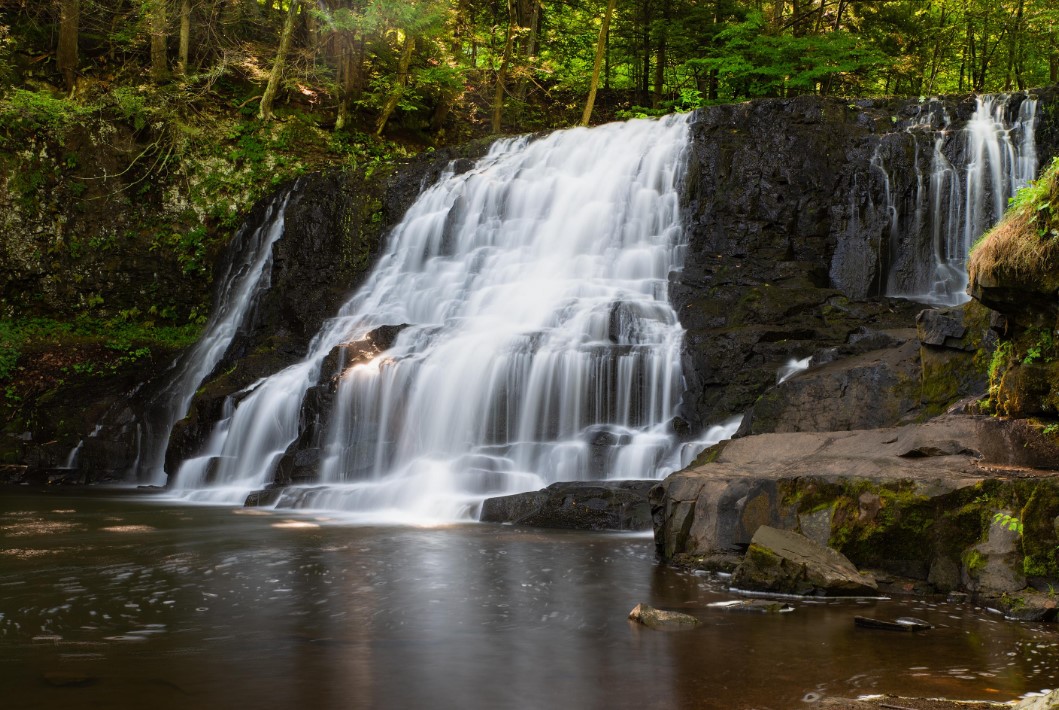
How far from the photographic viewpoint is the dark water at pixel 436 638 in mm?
4215

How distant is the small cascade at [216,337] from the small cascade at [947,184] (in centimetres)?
1269

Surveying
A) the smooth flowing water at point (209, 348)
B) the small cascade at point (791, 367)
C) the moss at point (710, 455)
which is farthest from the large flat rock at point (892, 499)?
the smooth flowing water at point (209, 348)

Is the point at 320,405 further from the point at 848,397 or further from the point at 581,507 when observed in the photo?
the point at 848,397

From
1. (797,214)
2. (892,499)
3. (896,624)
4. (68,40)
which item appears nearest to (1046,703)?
(896,624)

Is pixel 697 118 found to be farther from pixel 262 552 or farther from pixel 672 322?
pixel 262 552

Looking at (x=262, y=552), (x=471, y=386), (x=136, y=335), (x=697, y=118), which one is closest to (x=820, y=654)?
(x=262, y=552)

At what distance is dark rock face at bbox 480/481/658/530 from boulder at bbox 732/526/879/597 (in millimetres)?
3012

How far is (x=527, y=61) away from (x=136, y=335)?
12.0 metres

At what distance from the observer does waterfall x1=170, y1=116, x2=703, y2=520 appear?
1178cm

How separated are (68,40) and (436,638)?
73.2 ft

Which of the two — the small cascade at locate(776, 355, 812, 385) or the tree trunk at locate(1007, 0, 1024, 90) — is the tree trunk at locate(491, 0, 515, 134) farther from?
the small cascade at locate(776, 355, 812, 385)

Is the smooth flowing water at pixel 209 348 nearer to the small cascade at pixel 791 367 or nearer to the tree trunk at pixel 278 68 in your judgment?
the tree trunk at pixel 278 68

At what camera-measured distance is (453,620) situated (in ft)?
19.2

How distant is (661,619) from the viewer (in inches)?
220
